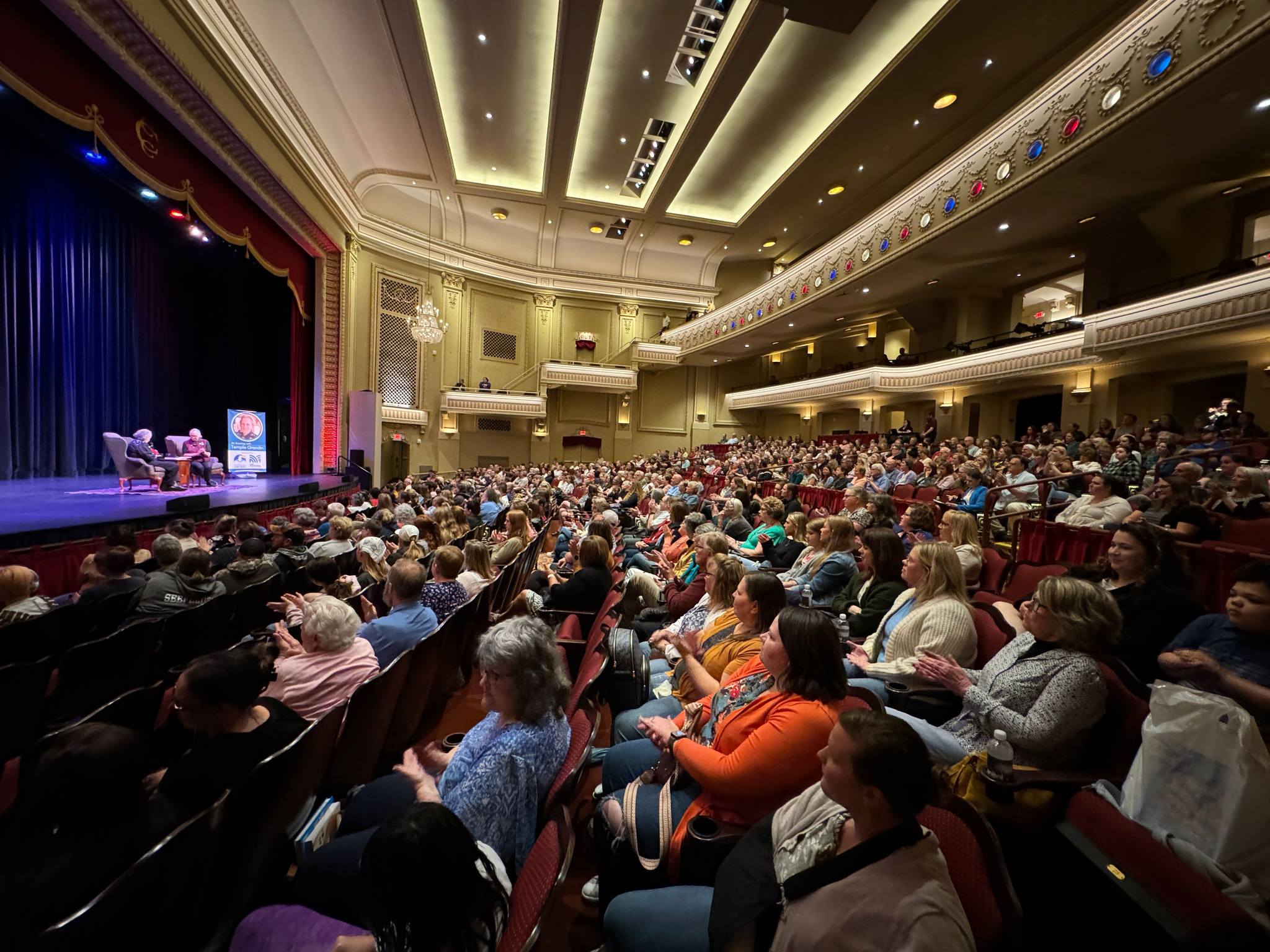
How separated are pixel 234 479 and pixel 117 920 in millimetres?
9878

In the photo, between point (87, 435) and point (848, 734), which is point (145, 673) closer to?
point (848, 734)

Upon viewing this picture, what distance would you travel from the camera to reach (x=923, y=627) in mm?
1851

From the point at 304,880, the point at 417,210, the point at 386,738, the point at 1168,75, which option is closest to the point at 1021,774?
the point at 304,880

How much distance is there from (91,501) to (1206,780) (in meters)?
7.54

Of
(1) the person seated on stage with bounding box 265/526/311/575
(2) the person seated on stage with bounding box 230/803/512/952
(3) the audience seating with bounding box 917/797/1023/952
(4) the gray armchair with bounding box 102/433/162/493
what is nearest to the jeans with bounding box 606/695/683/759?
(3) the audience seating with bounding box 917/797/1023/952

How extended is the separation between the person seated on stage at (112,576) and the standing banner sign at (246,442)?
7.08m

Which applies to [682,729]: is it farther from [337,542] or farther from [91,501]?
[91,501]

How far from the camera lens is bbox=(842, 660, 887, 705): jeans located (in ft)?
5.61

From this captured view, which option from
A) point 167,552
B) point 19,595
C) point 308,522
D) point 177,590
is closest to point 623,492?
point 308,522

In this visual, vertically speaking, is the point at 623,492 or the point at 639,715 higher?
the point at 623,492

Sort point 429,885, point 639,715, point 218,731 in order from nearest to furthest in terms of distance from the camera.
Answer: point 429,885 < point 218,731 < point 639,715

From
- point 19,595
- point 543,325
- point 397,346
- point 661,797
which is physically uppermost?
point 543,325

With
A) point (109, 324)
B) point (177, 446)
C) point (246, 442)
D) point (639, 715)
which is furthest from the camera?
point (246, 442)

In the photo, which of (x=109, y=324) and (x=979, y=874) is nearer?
(x=979, y=874)
